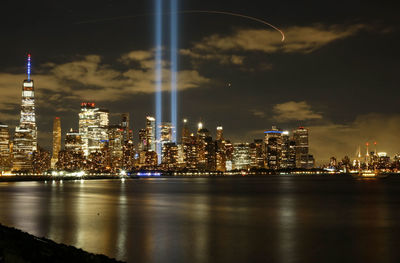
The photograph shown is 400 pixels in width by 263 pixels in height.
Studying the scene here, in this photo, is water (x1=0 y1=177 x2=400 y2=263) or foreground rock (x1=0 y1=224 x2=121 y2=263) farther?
water (x1=0 y1=177 x2=400 y2=263)

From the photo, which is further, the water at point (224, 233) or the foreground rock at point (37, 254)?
the water at point (224, 233)

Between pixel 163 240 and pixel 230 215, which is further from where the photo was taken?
pixel 230 215

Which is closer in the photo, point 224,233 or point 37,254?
point 37,254

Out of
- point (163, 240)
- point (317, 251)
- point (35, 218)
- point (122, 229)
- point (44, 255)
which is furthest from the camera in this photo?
point (35, 218)

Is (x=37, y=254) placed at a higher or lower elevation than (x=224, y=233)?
higher

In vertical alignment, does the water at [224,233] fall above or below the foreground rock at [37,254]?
below

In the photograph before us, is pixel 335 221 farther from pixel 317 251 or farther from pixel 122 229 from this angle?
pixel 122 229

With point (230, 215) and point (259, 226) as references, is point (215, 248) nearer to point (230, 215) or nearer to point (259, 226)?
point (259, 226)

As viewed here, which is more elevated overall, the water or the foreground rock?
the foreground rock

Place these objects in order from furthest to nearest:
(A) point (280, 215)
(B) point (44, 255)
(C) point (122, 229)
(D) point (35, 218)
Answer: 1. (A) point (280, 215)
2. (D) point (35, 218)
3. (C) point (122, 229)
4. (B) point (44, 255)

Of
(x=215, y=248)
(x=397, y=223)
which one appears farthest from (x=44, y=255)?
(x=397, y=223)
